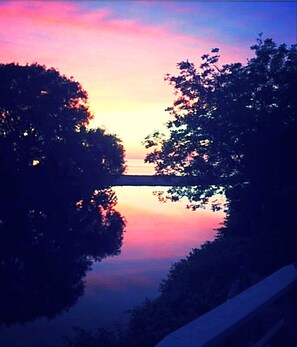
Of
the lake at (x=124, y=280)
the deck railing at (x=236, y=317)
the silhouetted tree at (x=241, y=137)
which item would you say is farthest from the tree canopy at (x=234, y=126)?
the deck railing at (x=236, y=317)

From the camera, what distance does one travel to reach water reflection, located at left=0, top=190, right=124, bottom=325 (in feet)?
48.5

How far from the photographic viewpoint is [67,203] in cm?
2136

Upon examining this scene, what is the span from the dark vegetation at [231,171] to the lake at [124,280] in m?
1.32

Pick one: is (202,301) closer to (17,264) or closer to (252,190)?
(252,190)

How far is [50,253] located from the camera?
727 inches

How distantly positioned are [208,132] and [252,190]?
538 cm

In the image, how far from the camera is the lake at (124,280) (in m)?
13.4

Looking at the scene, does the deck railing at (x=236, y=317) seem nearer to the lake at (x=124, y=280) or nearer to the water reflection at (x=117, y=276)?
the water reflection at (x=117, y=276)

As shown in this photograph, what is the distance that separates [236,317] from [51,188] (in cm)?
1977

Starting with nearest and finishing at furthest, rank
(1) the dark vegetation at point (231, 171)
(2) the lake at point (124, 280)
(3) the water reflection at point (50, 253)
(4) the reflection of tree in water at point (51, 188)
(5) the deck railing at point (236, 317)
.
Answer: (5) the deck railing at point (236, 317) < (1) the dark vegetation at point (231, 171) < (2) the lake at point (124, 280) < (3) the water reflection at point (50, 253) < (4) the reflection of tree in water at point (51, 188)

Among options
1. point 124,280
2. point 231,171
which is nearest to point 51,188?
point 124,280

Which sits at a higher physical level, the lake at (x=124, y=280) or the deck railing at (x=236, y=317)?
the deck railing at (x=236, y=317)

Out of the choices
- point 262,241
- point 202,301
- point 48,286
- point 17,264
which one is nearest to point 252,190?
point 262,241

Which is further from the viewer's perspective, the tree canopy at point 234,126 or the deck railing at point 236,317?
the tree canopy at point 234,126
